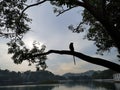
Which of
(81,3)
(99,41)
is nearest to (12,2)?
(81,3)

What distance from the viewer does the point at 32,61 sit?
1572 cm

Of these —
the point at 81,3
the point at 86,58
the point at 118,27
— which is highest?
the point at 81,3

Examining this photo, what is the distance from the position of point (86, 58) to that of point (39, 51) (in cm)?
294

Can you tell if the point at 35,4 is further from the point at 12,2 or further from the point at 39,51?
the point at 39,51

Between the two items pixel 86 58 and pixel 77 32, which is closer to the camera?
pixel 86 58

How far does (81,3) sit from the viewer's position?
15336 mm

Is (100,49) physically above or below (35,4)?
below

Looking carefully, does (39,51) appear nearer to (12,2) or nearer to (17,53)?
(17,53)

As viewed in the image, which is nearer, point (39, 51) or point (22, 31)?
point (39, 51)

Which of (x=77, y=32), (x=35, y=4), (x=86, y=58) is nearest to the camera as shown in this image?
(x=86, y=58)

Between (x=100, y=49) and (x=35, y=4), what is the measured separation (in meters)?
7.41

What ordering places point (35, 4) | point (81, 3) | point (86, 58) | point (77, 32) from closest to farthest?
point (86, 58) < point (81, 3) < point (35, 4) < point (77, 32)

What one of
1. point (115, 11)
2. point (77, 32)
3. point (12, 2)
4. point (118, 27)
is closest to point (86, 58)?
point (118, 27)

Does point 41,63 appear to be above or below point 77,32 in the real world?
below
